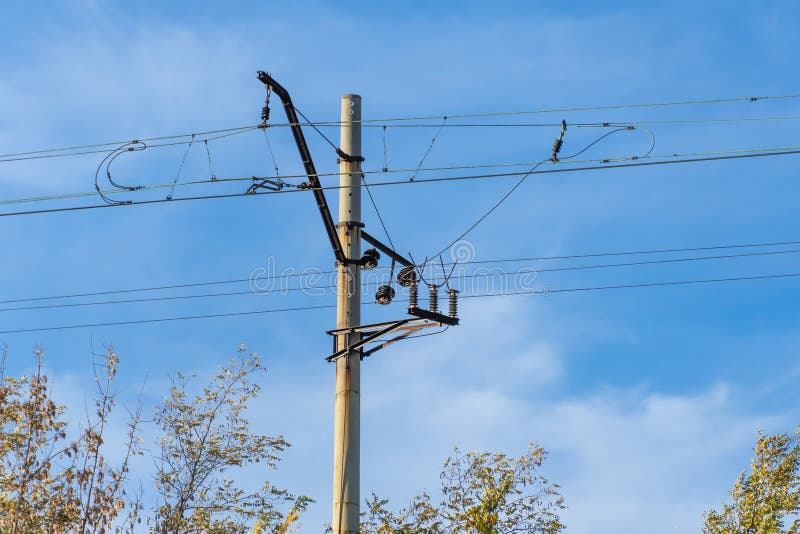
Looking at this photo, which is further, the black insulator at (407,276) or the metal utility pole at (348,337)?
the black insulator at (407,276)

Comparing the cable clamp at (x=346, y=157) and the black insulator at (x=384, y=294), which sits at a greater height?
the cable clamp at (x=346, y=157)

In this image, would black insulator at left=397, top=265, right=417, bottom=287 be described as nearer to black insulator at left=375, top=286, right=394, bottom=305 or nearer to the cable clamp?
black insulator at left=375, top=286, right=394, bottom=305

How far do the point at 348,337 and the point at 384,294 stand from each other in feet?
3.49

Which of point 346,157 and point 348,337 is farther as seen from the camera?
point 346,157

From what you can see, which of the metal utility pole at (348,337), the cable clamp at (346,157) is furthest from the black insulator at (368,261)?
the cable clamp at (346,157)

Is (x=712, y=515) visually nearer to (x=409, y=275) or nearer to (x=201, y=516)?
(x=201, y=516)

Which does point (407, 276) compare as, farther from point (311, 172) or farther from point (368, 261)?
point (311, 172)

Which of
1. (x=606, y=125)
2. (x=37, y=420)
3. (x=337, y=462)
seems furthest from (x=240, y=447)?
(x=606, y=125)

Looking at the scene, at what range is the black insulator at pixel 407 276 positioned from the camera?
18719mm

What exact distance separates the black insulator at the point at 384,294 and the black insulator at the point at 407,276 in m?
0.28

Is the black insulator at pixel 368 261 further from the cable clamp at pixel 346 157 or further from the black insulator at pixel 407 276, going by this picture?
the cable clamp at pixel 346 157

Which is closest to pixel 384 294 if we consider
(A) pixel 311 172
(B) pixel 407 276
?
(B) pixel 407 276

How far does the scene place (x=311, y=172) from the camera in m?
18.9

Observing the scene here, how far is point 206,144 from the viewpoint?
62.4 ft
